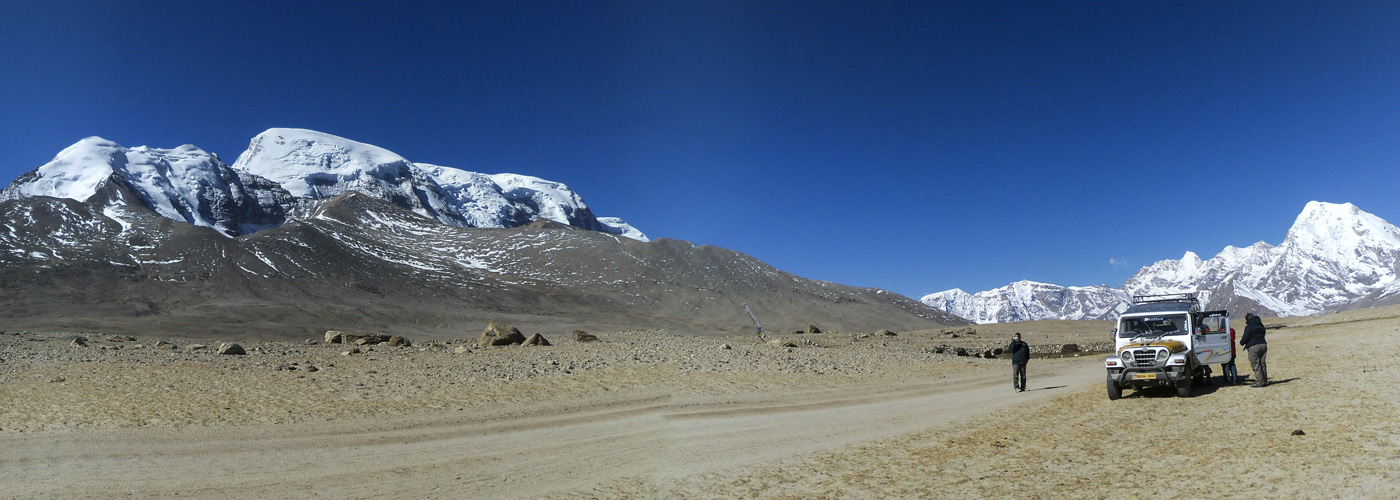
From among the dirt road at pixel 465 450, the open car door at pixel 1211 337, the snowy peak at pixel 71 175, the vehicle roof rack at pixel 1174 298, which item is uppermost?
the snowy peak at pixel 71 175

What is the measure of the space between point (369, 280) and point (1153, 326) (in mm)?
98110

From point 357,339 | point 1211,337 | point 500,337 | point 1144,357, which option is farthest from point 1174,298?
point 357,339

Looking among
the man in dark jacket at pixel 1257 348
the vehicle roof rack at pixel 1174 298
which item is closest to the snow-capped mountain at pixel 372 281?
the vehicle roof rack at pixel 1174 298

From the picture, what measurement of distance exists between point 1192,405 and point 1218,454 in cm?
576

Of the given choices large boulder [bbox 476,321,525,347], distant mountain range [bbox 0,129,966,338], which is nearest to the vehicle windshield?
large boulder [bbox 476,321,525,347]

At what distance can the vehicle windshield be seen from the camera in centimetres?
1775

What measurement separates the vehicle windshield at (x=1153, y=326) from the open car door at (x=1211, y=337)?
31 centimetres

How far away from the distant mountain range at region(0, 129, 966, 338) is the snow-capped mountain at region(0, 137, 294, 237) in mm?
5902

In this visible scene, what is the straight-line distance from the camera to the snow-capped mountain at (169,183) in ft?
508

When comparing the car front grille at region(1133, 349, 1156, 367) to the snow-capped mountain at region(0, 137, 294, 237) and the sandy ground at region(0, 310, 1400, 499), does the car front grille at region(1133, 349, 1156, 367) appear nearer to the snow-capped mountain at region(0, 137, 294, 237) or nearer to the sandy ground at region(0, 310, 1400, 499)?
the sandy ground at region(0, 310, 1400, 499)

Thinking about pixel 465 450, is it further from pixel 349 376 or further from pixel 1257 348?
pixel 1257 348

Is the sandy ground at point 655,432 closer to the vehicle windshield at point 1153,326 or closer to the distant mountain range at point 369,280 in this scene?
the vehicle windshield at point 1153,326

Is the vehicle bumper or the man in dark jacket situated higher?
the man in dark jacket

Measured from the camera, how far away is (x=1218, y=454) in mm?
10562
